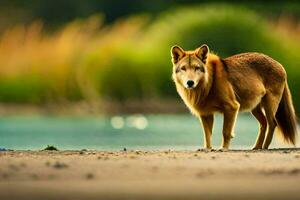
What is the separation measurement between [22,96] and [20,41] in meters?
1.76

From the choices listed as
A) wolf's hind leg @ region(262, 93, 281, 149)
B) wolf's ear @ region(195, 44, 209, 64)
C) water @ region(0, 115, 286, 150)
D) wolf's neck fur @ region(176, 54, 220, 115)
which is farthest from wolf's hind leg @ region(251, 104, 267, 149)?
water @ region(0, 115, 286, 150)

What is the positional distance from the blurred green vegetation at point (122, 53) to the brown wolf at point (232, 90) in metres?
22.0

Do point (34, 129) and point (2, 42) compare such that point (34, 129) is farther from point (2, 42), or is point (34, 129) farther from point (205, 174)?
point (205, 174)

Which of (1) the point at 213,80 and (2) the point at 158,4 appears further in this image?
(2) the point at 158,4

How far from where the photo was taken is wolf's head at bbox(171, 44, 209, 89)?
46.4ft

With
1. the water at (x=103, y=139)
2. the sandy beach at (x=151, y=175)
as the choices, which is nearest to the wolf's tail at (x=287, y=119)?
the sandy beach at (x=151, y=175)

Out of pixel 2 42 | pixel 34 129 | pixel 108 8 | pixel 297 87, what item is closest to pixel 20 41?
pixel 2 42

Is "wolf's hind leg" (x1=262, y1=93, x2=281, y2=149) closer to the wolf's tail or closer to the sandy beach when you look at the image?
the wolf's tail

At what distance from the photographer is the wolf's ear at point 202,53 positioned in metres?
14.3

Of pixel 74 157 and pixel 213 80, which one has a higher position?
pixel 213 80

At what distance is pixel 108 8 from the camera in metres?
59.7

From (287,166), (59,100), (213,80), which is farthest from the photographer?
(59,100)

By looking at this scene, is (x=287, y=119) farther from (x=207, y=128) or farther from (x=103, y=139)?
(x=103, y=139)

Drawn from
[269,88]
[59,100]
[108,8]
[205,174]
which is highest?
[108,8]
